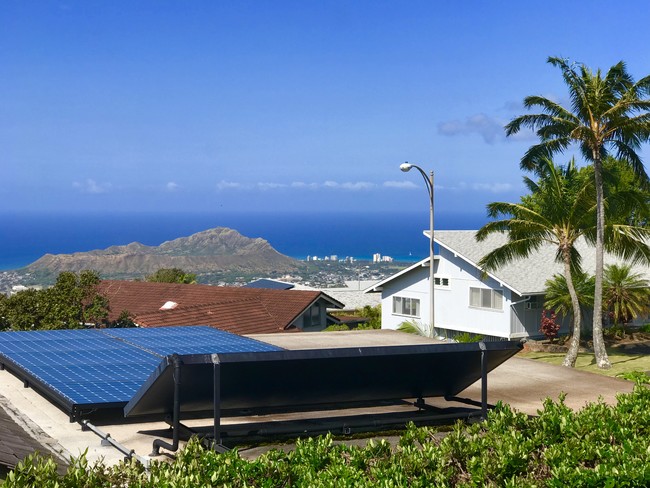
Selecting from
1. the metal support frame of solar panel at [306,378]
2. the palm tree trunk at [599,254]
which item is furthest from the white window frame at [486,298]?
the metal support frame of solar panel at [306,378]

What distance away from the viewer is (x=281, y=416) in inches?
620

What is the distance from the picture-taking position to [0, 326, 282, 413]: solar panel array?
49.6ft

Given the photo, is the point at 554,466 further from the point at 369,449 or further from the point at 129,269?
the point at 129,269

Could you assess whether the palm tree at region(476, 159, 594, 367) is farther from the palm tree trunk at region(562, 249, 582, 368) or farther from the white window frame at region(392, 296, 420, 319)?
the white window frame at region(392, 296, 420, 319)

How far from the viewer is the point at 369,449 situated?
9.38 metres

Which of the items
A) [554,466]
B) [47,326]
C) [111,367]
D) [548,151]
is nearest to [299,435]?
[554,466]

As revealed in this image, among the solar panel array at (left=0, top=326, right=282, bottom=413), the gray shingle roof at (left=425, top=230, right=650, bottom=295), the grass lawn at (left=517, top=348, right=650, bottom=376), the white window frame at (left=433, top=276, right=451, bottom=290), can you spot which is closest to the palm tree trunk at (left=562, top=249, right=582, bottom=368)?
the grass lawn at (left=517, top=348, right=650, bottom=376)

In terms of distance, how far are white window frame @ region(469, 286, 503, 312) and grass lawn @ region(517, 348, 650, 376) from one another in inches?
240

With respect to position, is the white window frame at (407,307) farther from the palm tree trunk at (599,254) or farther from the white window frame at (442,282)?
the palm tree trunk at (599,254)

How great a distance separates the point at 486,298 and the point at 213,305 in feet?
45.7

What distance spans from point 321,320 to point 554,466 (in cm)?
4041

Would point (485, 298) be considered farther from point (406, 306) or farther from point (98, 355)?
point (98, 355)

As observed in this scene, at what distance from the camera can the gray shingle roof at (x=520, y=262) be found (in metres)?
42.0

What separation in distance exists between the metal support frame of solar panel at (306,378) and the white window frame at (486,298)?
29.0 metres
